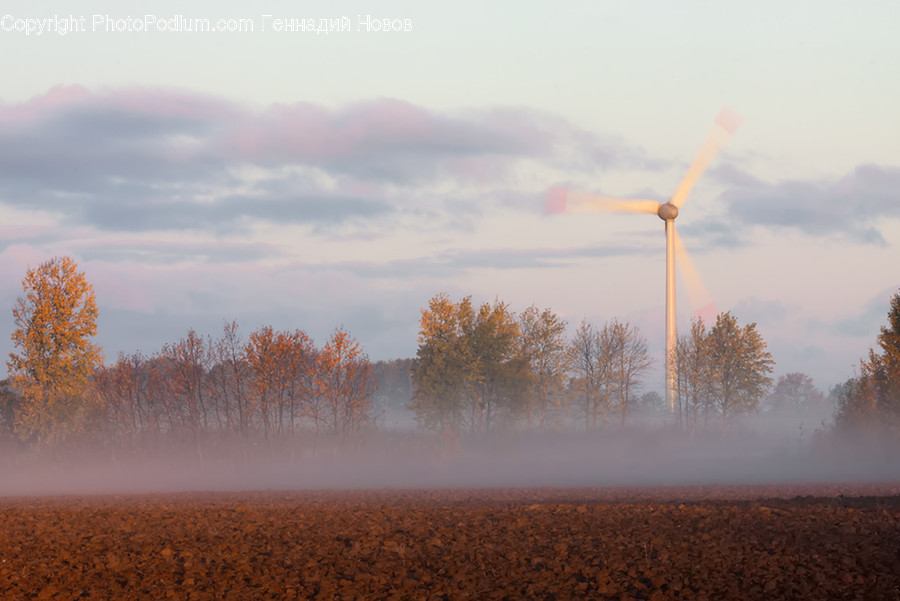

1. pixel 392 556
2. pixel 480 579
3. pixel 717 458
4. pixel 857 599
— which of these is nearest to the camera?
pixel 857 599

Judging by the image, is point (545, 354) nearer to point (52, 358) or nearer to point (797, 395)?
point (52, 358)

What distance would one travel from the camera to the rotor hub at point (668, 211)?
229 feet

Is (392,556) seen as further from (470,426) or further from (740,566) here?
(470,426)

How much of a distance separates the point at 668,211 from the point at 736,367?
68.6ft

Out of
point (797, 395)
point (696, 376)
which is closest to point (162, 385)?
point (696, 376)

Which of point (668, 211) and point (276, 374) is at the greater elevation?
point (668, 211)

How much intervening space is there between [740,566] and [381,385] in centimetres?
16293

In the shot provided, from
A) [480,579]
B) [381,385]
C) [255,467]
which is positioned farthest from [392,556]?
[381,385]

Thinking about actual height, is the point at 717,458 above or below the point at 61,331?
below

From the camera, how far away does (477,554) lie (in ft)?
53.9

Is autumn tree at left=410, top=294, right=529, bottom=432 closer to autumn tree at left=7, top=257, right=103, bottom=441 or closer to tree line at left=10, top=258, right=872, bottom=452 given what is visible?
tree line at left=10, top=258, right=872, bottom=452

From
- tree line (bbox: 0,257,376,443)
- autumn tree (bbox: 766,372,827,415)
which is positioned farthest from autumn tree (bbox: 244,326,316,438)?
autumn tree (bbox: 766,372,827,415)

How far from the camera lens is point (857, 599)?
13.6 m

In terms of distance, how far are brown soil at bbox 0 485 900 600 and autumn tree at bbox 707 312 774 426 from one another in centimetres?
6204
